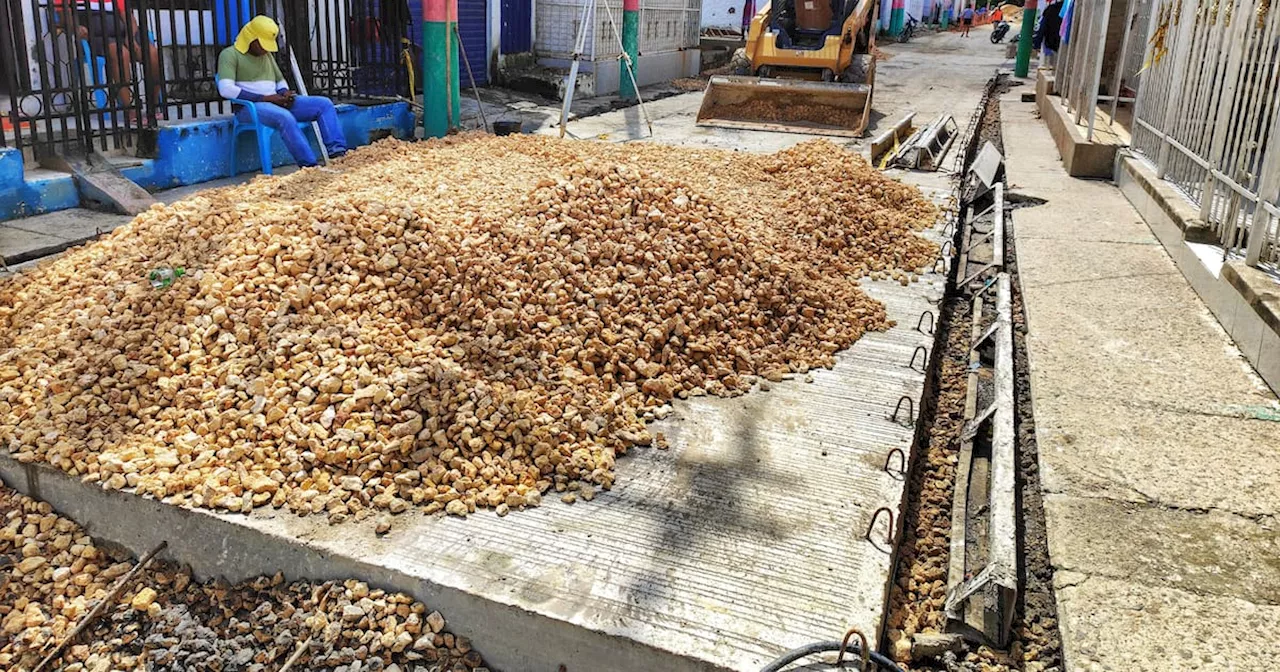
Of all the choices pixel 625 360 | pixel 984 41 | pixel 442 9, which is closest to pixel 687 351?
pixel 625 360

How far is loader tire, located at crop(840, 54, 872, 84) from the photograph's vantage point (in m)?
14.0

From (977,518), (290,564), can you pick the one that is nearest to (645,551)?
(290,564)

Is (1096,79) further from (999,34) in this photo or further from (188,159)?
(999,34)

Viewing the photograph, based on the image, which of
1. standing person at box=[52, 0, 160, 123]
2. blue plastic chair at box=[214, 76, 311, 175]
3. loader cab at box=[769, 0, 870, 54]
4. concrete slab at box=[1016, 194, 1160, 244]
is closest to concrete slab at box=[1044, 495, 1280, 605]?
concrete slab at box=[1016, 194, 1160, 244]

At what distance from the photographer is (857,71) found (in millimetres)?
14125

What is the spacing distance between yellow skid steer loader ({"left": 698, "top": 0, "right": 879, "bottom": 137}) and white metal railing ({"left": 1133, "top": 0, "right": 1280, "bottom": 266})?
14.6 ft

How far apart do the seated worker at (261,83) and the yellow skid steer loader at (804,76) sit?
19.0 feet

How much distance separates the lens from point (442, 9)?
10297 millimetres

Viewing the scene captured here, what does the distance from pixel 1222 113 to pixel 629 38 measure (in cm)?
1082

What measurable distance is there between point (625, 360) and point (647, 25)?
14.2 m

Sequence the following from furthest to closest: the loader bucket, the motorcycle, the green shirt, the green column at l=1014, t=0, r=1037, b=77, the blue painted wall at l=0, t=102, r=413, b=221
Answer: the motorcycle
the green column at l=1014, t=0, r=1037, b=77
the loader bucket
the green shirt
the blue painted wall at l=0, t=102, r=413, b=221

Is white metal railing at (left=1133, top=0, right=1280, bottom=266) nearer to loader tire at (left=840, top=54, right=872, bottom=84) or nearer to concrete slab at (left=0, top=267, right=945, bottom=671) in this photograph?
concrete slab at (left=0, top=267, right=945, bottom=671)

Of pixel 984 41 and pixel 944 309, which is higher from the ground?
pixel 984 41

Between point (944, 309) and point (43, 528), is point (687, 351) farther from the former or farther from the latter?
point (43, 528)
